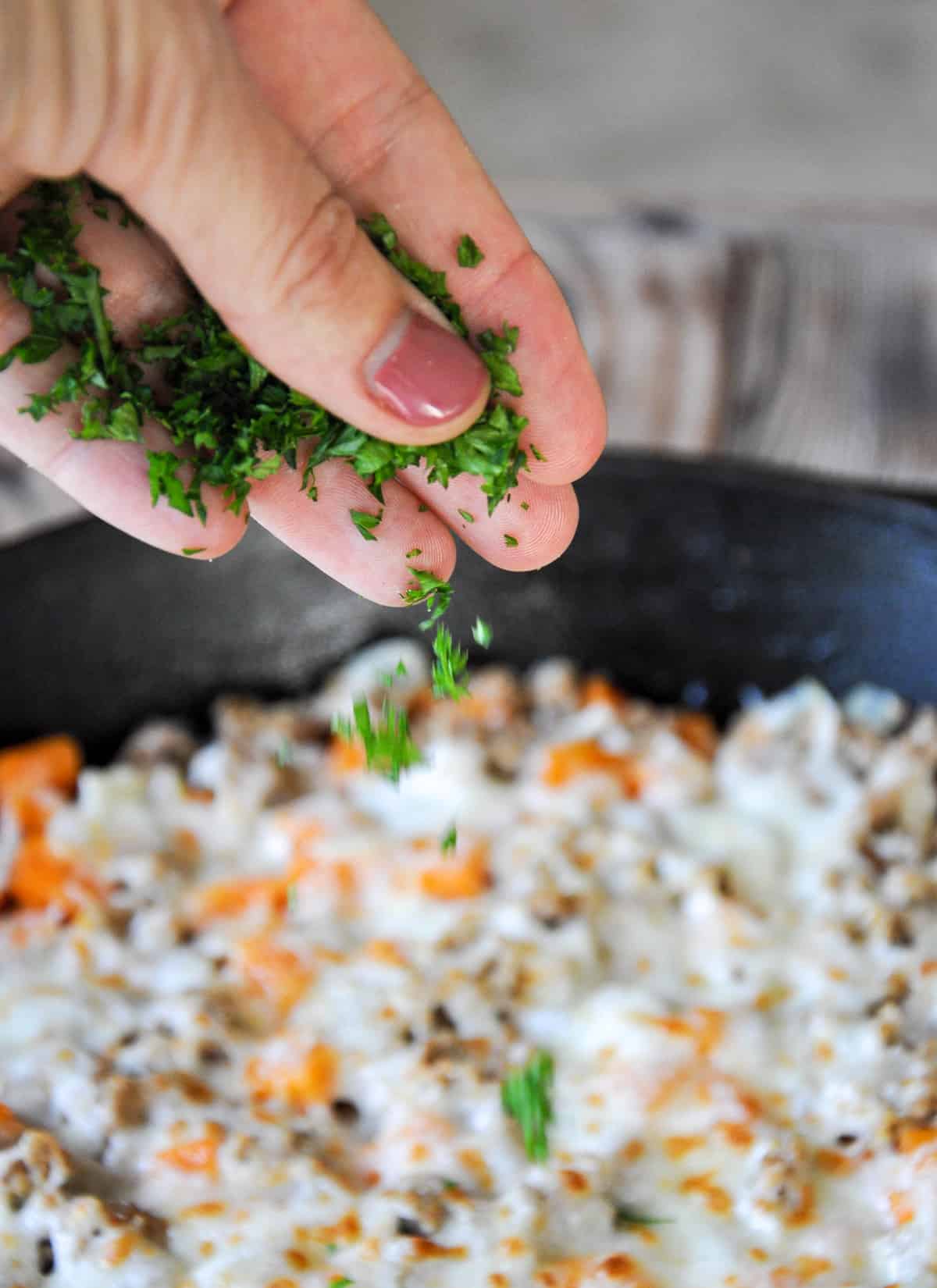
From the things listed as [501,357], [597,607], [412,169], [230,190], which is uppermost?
[230,190]

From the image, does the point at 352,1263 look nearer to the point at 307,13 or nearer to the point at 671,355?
the point at 307,13

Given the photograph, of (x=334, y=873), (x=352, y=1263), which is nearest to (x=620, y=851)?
(x=334, y=873)

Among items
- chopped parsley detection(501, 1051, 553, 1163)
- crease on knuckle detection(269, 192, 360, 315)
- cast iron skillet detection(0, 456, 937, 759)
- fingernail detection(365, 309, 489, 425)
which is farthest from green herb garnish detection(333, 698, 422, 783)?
cast iron skillet detection(0, 456, 937, 759)

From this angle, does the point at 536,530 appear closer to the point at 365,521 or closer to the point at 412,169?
the point at 365,521

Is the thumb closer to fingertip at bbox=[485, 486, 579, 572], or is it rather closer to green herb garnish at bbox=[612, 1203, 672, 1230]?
fingertip at bbox=[485, 486, 579, 572]

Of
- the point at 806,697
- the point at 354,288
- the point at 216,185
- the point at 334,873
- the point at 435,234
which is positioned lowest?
the point at 806,697

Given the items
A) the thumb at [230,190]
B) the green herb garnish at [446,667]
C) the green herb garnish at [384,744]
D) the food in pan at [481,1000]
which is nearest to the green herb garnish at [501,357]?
the thumb at [230,190]

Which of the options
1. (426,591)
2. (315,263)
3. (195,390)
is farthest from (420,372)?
(426,591)
